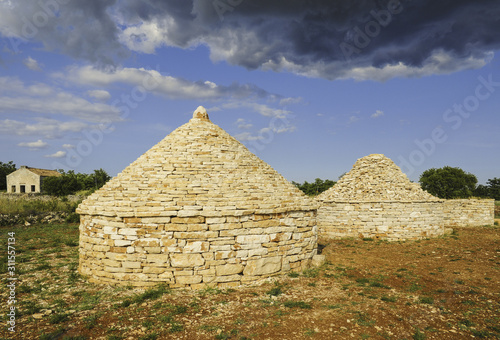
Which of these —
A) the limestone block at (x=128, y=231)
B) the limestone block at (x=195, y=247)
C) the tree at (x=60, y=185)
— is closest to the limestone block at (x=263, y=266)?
the limestone block at (x=195, y=247)

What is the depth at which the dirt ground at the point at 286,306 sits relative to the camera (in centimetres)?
533

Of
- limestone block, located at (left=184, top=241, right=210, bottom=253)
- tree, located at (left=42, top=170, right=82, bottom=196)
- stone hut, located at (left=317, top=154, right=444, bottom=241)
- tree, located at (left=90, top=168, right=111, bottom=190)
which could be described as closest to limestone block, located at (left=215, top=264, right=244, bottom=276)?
limestone block, located at (left=184, top=241, right=210, bottom=253)

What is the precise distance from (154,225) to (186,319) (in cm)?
251

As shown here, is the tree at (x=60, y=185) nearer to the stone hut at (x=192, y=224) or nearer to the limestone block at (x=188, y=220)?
the stone hut at (x=192, y=224)

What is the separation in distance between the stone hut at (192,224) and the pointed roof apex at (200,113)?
1.54 meters

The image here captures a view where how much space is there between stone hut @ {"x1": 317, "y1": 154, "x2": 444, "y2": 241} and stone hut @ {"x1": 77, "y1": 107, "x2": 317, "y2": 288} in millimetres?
7930

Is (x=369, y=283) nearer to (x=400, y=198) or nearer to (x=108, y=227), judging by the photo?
(x=108, y=227)

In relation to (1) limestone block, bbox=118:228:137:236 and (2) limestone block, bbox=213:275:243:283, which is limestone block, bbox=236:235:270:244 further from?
(1) limestone block, bbox=118:228:137:236

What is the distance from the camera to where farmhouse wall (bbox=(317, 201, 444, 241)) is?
50.7ft

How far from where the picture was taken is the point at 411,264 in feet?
34.0

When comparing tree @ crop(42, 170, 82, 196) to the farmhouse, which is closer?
tree @ crop(42, 170, 82, 196)

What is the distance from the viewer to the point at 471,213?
2120 cm

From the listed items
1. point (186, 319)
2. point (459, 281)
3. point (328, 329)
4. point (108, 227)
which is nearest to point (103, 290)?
point (108, 227)

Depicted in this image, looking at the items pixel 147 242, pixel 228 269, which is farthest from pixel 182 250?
pixel 228 269
